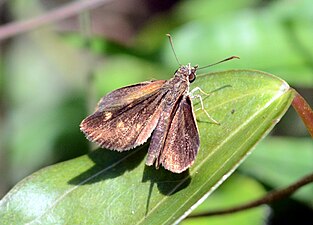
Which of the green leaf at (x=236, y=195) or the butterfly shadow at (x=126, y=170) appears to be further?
the green leaf at (x=236, y=195)

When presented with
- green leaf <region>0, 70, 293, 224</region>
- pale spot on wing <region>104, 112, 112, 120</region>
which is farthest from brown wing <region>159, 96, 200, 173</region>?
pale spot on wing <region>104, 112, 112, 120</region>

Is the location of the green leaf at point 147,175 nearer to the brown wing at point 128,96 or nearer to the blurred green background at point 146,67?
the brown wing at point 128,96

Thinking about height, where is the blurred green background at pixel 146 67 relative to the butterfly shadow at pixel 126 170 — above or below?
below

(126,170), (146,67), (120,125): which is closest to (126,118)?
(120,125)

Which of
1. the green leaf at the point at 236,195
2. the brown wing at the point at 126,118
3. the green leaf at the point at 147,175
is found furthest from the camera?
the green leaf at the point at 236,195

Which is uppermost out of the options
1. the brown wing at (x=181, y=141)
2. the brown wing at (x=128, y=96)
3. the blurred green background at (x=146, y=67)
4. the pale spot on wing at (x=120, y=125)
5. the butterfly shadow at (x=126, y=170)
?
the brown wing at (x=128, y=96)

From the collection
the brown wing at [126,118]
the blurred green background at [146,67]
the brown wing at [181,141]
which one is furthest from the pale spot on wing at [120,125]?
the blurred green background at [146,67]
